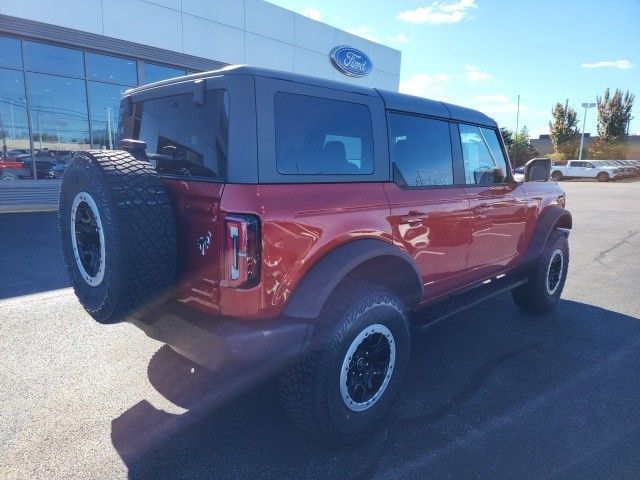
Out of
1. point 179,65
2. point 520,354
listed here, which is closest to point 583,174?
point 179,65

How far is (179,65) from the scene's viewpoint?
13266 millimetres

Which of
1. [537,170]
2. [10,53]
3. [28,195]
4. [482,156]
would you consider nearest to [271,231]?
[482,156]

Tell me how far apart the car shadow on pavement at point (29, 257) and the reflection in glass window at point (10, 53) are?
4.14 metres

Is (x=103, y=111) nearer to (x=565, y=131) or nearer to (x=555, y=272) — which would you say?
(x=555, y=272)

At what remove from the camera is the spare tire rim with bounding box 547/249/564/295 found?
15.1 ft

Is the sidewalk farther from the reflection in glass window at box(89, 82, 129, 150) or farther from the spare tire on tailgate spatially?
the spare tire on tailgate

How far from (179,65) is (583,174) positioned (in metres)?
32.7

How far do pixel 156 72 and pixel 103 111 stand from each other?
6.65 feet

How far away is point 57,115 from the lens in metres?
12.0

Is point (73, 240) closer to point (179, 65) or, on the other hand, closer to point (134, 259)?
point (134, 259)

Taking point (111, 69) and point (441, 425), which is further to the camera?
point (111, 69)

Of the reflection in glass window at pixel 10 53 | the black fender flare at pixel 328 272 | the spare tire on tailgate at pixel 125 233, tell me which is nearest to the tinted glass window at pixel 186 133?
the spare tire on tailgate at pixel 125 233

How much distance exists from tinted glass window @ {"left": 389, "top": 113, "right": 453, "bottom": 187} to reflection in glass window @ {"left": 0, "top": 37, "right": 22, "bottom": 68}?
477 inches

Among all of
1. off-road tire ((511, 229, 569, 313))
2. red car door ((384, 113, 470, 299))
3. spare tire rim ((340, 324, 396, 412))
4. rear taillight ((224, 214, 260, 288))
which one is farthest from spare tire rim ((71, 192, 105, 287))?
off-road tire ((511, 229, 569, 313))
